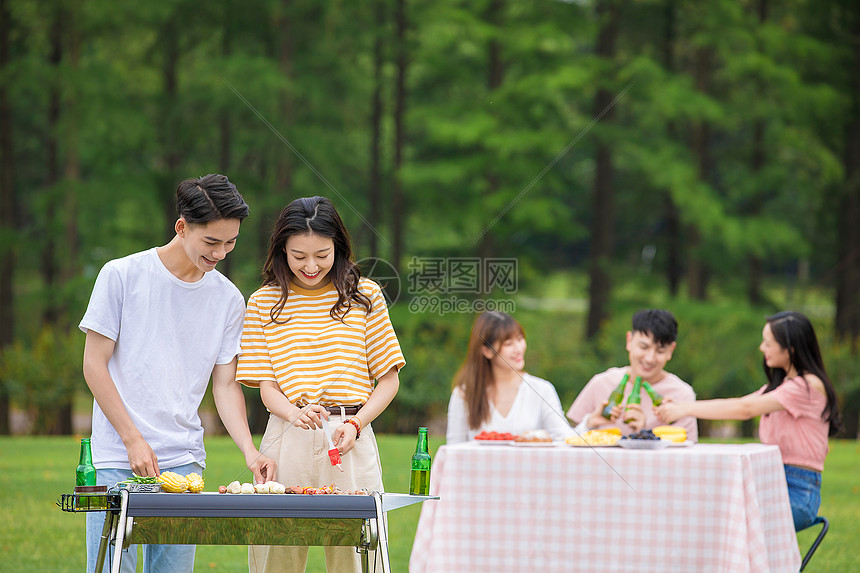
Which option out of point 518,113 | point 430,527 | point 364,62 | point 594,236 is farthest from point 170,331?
point 364,62

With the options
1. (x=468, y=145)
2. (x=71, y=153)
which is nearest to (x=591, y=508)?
(x=468, y=145)

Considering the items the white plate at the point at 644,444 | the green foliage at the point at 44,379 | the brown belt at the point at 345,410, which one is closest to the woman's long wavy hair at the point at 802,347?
the white plate at the point at 644,444

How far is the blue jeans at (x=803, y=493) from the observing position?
4211 mm

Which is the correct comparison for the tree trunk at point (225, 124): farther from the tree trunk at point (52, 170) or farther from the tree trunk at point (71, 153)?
the tree trunk at point (52, 170)

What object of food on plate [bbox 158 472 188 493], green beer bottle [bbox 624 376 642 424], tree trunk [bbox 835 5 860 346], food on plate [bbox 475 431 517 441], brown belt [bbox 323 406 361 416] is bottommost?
food on plate [bbox 158 472 188 493]

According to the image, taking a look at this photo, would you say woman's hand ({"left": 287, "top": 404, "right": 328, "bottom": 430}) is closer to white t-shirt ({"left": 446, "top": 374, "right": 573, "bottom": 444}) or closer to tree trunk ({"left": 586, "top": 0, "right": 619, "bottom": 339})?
white t-shirt ({"left": 446, "top": 374, "right": 573, "bottom": 444})

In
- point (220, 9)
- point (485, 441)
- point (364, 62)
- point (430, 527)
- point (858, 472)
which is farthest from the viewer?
point (364, 62)

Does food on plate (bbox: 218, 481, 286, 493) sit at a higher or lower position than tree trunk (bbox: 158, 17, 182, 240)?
lower

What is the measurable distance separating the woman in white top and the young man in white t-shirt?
1905 millimetres

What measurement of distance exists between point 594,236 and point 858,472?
669 centimetres

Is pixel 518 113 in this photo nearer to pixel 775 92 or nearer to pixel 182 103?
pixel 775 92

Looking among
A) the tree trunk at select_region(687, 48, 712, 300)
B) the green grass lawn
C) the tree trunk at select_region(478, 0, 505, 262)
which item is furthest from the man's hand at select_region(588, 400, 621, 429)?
the tree trunk at select_region(687, 48, 712, 300)

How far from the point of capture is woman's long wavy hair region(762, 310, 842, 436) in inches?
167

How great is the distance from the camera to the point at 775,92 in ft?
46.3
